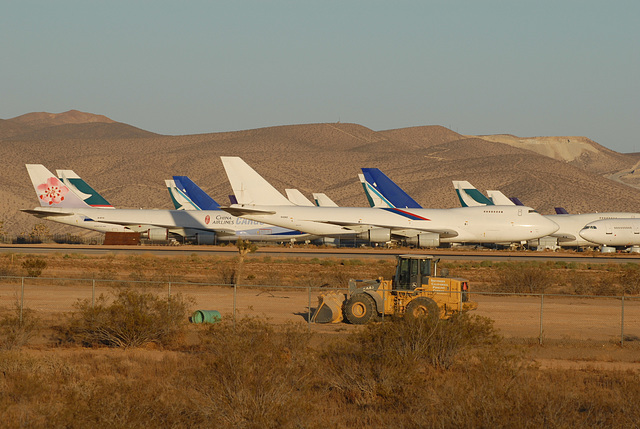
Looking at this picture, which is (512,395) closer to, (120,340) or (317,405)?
(317,405)

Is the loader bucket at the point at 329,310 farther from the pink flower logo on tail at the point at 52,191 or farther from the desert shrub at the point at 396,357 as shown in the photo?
the pink flower logo on tail at the point at 52,191

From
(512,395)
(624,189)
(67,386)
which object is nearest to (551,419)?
(512,395)

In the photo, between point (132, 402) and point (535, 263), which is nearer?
point (132, 402)

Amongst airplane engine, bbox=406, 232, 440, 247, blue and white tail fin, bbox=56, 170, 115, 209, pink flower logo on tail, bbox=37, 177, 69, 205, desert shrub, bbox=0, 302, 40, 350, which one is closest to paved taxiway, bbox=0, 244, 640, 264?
airplane engine, bbox=406, 232, 440, 247

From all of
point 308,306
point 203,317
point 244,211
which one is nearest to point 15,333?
point 203,317

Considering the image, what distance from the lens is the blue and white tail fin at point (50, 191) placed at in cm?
7281

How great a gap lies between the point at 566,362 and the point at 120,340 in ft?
40.7

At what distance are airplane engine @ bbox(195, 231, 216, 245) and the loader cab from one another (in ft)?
180

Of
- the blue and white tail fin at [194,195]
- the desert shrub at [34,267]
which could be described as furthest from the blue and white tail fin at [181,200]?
the desert shrub at [34,267]

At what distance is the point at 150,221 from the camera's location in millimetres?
77312

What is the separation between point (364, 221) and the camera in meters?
Result: 64.2

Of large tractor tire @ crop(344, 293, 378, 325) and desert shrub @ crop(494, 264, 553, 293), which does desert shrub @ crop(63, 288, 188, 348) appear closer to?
large tractor tire @ crop(344, 293, 378, 325)

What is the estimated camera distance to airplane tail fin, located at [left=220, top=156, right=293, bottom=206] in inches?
2419

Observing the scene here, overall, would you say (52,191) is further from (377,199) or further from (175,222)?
(377,199)
